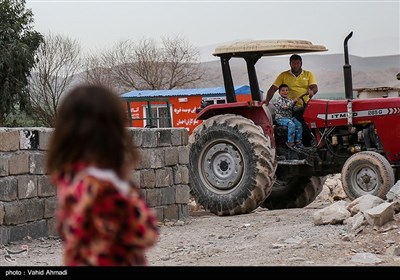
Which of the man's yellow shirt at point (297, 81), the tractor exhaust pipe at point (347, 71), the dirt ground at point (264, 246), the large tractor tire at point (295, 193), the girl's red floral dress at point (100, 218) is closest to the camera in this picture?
the girl's red floral dress at point (100, 218)

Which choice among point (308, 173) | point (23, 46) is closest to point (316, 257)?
point (308, 173)

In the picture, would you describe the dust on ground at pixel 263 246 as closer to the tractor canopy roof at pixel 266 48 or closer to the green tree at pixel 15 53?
the tractor canopy roof at pixel 266 48

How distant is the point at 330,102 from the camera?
12.6 m

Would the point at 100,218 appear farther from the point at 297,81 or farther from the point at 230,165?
the point at 230,165

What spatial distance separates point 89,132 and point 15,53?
1573 inches

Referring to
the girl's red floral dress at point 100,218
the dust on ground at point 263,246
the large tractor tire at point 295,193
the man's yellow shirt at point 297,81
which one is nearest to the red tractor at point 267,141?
the man's yellow shirt at point 297,81

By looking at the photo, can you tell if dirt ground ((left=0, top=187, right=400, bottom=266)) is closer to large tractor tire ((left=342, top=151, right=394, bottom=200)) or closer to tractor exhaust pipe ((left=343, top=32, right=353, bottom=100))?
large tractor tire ((left=342, top=151, right=394, bottom=200))

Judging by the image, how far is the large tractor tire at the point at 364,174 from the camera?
1159 cm

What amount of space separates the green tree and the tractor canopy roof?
29887 millimetres

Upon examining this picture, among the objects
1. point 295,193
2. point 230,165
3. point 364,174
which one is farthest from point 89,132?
point 295,193

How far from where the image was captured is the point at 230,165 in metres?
13.1

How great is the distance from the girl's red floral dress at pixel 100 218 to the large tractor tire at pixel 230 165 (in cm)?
907

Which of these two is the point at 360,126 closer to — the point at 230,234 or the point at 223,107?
the point at 223,107
